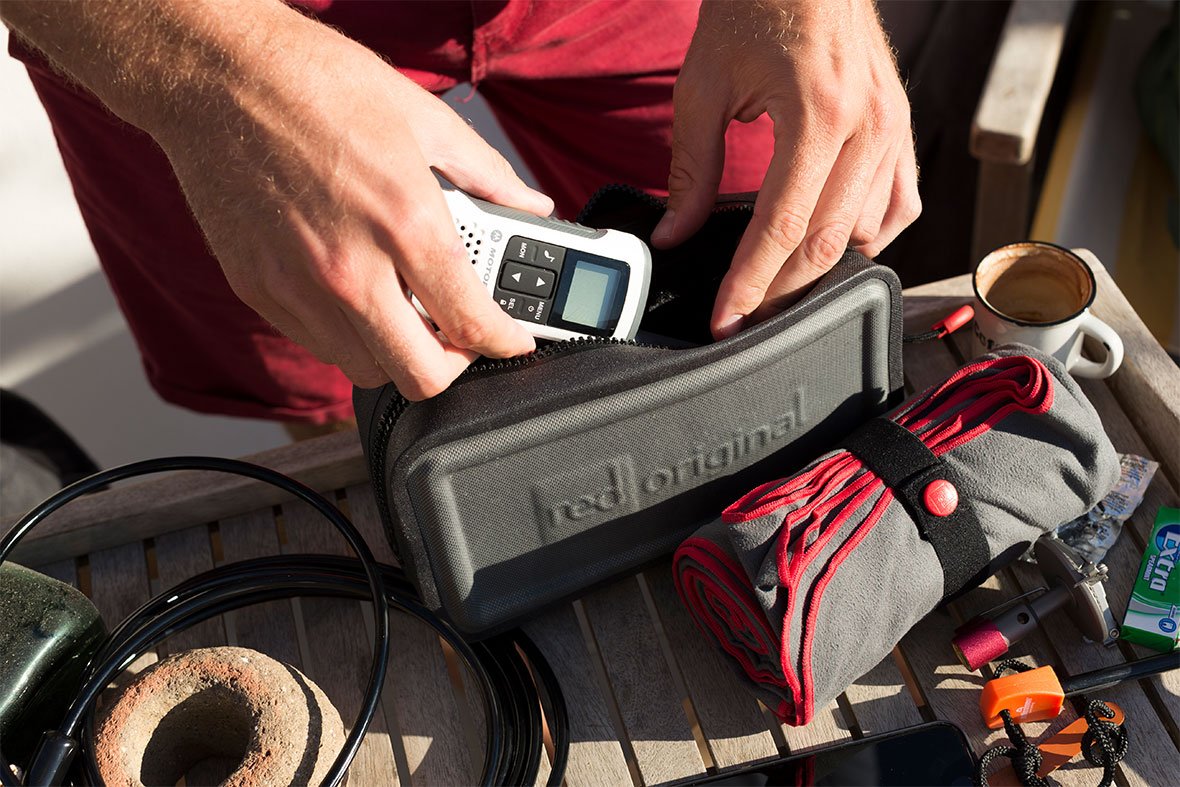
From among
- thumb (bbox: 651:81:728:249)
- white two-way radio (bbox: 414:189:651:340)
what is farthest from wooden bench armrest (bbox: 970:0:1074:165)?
white two-way radio (bbox: 414:189:651:340)

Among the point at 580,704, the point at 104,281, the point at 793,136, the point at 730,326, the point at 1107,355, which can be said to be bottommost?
the point at 104,281

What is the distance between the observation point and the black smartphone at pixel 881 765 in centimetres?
68

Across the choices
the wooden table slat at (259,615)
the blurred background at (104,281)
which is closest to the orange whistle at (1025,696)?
the wooden table slat at (259,615)

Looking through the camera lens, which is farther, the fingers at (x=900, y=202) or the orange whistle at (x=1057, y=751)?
the fingers at (x=900, y=202)

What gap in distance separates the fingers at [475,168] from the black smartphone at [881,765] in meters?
0.39

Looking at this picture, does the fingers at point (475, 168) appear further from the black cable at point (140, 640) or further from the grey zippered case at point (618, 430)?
the black cable at point (140, 640)

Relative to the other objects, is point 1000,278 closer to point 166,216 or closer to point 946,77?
point 166,216

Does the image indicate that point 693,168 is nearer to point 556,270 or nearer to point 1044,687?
point 556,270

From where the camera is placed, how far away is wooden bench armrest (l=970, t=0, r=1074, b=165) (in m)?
1.12

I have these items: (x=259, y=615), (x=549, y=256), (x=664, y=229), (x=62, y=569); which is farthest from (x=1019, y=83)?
(x=62, y=569)

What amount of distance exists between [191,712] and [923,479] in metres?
0.49

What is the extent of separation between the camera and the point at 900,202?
0.82m

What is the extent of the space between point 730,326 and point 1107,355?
0.35m

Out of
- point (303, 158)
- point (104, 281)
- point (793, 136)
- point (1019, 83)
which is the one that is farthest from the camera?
point (104, 281)
